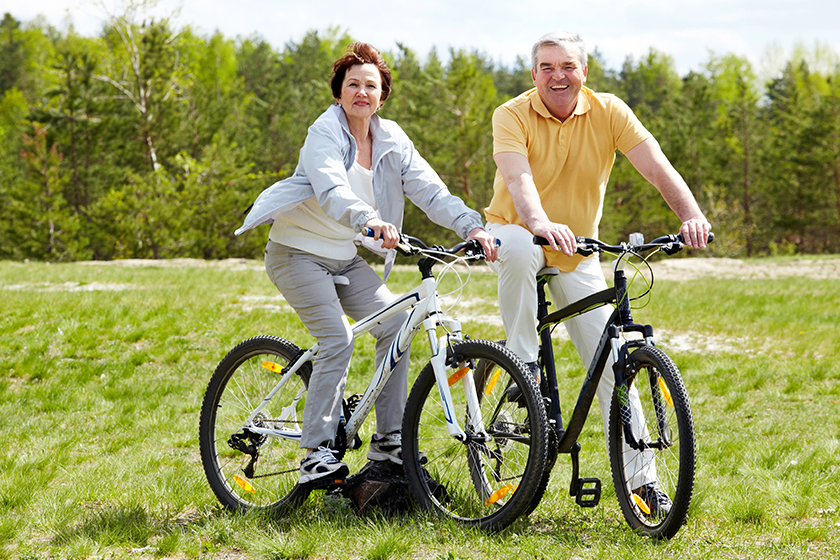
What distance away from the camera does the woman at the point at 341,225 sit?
3451 millimetres

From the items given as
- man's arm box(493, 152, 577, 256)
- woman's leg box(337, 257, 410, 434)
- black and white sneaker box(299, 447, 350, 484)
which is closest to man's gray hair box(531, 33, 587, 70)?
man's arm box(493, 152, 577, 256)

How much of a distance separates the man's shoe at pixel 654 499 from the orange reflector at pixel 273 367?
1721mm

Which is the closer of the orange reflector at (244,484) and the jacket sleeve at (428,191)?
the jacket sleeve at (428,191)

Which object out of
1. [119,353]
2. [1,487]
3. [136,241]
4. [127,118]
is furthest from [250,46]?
[1,487]

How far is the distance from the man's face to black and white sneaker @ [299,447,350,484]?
183 centimetres

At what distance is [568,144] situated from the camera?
→ 3600 millimetres

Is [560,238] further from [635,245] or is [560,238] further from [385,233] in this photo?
[385,233]

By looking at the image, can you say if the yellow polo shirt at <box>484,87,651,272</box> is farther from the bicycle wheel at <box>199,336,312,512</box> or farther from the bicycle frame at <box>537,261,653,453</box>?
the bicycle wheel at <box>199,336,312,512</box>

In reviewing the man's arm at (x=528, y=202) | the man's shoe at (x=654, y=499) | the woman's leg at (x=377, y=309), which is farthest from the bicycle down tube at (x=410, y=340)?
the man's shoe at (x=654, y=499)

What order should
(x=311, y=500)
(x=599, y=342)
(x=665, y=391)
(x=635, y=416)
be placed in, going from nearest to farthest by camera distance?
(x=665, y=391) < (x=635, y=416) < (x=599, y=342) < (x=311, y=500)

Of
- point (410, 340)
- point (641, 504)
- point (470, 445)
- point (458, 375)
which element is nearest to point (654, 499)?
point (641, 504)

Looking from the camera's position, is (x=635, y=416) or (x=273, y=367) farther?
(x=273, y=367)

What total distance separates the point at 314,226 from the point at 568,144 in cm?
120

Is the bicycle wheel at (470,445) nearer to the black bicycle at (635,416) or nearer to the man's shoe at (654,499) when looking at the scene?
the black bicycle at (635,416)
